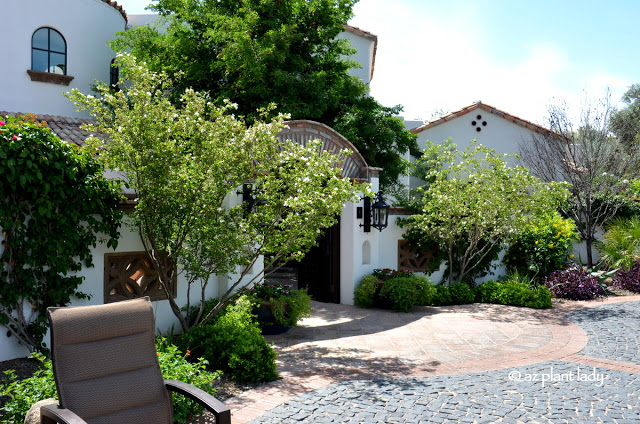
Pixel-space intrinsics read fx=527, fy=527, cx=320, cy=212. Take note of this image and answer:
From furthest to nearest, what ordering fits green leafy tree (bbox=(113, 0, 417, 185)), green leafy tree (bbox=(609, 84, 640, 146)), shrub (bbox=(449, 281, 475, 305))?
green leafy tree (bbox=(609, 84, 640, 146)) → green leafy tree (bbox=(113, 0, 417, 185)) → shrub (bbox=(449, 281, 475, 305))

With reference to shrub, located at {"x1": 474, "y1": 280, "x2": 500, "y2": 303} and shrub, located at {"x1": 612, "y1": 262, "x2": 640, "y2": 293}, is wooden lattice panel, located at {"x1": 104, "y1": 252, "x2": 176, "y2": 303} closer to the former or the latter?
shrub, located at {"x1": 474, "y1": 280, "x2": 500, "y2": 303}

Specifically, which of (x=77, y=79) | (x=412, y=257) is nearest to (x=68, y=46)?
(x=77, y=79)

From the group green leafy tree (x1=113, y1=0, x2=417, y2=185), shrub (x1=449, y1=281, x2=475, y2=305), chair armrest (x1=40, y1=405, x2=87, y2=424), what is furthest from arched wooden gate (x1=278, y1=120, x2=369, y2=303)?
chair armrest (x1=40, y1=405, x2=87, y2=424)

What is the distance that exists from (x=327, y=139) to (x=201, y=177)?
482cm

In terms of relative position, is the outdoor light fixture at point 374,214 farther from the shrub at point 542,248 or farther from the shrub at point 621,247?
the shrub at point 621,247

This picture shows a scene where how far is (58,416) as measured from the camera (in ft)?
10.1

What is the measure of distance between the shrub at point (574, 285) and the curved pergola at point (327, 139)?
16.0 ft

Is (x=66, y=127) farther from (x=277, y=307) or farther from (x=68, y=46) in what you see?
(x=277, y=307)

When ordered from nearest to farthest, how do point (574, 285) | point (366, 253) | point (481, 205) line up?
point (481, 205) → point (366, 253) → point (574, 285)

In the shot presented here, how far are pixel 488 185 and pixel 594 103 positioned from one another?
525 cm

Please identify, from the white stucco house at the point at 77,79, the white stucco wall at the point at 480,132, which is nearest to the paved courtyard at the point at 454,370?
the white stucco house at the point at 77,79

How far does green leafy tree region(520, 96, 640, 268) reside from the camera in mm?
13492

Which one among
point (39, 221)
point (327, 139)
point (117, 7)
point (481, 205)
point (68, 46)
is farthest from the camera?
point (117, 7)

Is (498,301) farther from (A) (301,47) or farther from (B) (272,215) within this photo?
(A) (301,47)
